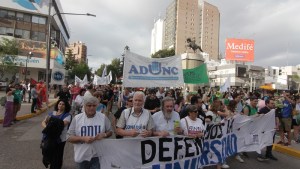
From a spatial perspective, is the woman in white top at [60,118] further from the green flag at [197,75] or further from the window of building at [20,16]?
the window of building at [20,16]

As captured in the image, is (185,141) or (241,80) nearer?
(185,141)

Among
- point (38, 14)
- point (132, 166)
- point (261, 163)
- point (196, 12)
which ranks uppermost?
point (196, 12)

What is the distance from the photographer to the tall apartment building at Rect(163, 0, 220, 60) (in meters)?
134

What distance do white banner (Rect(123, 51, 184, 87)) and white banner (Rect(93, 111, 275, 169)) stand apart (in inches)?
98.9

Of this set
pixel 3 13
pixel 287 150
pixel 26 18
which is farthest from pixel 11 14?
pixel 287 150

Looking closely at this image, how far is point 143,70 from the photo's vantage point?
8.73m

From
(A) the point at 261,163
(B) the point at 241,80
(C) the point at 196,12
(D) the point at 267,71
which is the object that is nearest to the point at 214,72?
(B) the point at 241,80

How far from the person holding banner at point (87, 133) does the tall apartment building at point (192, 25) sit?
127716 mm

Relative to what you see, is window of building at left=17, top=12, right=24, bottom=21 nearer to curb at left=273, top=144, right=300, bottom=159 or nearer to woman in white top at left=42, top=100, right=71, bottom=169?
curb at left=273, top=144, right=300, bottom=159

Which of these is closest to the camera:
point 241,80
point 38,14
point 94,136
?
point 94,136

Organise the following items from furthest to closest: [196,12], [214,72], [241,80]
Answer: [196,12] < [214,72] < [241,80]

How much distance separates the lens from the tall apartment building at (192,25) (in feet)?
439

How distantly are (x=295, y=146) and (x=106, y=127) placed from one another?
7332 millimetres

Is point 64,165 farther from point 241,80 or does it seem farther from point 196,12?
point 196,12
